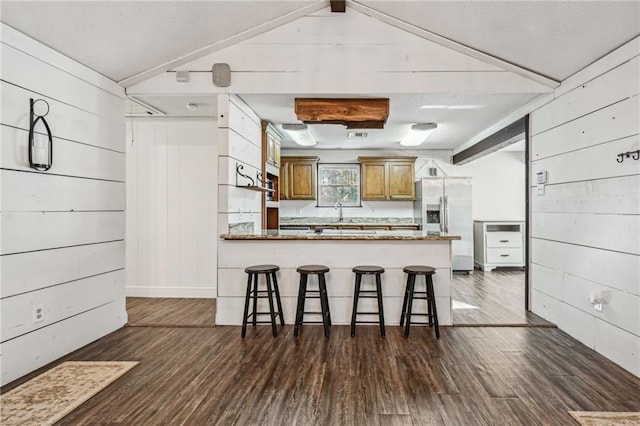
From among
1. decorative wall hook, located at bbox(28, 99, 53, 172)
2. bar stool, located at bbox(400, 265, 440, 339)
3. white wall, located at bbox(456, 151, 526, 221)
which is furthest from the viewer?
white wall, located at bbox(456, 151, 526, 221)

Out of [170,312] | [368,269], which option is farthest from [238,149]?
[170,312]

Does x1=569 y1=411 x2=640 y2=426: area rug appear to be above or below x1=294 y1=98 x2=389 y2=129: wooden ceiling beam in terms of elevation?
below

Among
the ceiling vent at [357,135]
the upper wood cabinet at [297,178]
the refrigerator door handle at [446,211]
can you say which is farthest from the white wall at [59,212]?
the refrigerator door handle at [446,211]

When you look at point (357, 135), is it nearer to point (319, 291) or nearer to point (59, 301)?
point (319, 291)

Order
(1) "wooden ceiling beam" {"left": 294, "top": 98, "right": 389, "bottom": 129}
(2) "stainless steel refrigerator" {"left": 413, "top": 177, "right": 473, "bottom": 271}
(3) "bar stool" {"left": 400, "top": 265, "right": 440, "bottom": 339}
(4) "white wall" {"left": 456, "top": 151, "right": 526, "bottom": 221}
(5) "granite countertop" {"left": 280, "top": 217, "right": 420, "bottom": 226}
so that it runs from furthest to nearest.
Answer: (4) "white wall" {"left": 456, "top": 151, "right": 526, "bottom": 221}, (5) "granite countertop" {"left": 280, "top": 217, "right": 420, "bottom": 226}, (2) "stainless steel refrigerator" {"left": 413, "top": 177, "right": 473, "bottom": 271}, (1) "wooden ceiling beam" {"left": 294, "top": 98, "right": 389, "bottom": 129}, (3) "bar stool" {"left": 400, "top": 265, "right": 440, "bottom": 339}

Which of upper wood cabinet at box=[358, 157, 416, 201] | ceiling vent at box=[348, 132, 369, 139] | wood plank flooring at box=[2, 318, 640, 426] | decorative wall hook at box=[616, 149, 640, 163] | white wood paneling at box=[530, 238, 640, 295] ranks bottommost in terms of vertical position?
wood plank flooring at box=[2, 318, 640, 426]

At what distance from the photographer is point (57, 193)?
9.16 feet

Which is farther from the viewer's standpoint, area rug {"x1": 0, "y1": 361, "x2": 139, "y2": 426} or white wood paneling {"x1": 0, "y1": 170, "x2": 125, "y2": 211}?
white wood paneling {"x1": 0, "y1": 170, "x2": 125, "y2": 211}

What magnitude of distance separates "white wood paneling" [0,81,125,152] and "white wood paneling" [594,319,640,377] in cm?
466

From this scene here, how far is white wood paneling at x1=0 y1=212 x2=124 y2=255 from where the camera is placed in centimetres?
241

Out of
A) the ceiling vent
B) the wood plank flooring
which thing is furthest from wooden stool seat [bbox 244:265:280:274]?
the ceiling vent

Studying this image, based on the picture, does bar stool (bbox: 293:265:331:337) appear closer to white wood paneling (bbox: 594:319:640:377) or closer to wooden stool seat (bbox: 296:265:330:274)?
wooden stool seat (bbox: 296:265:330:274)

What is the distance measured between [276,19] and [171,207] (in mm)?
2732

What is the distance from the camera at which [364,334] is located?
3322 mm
